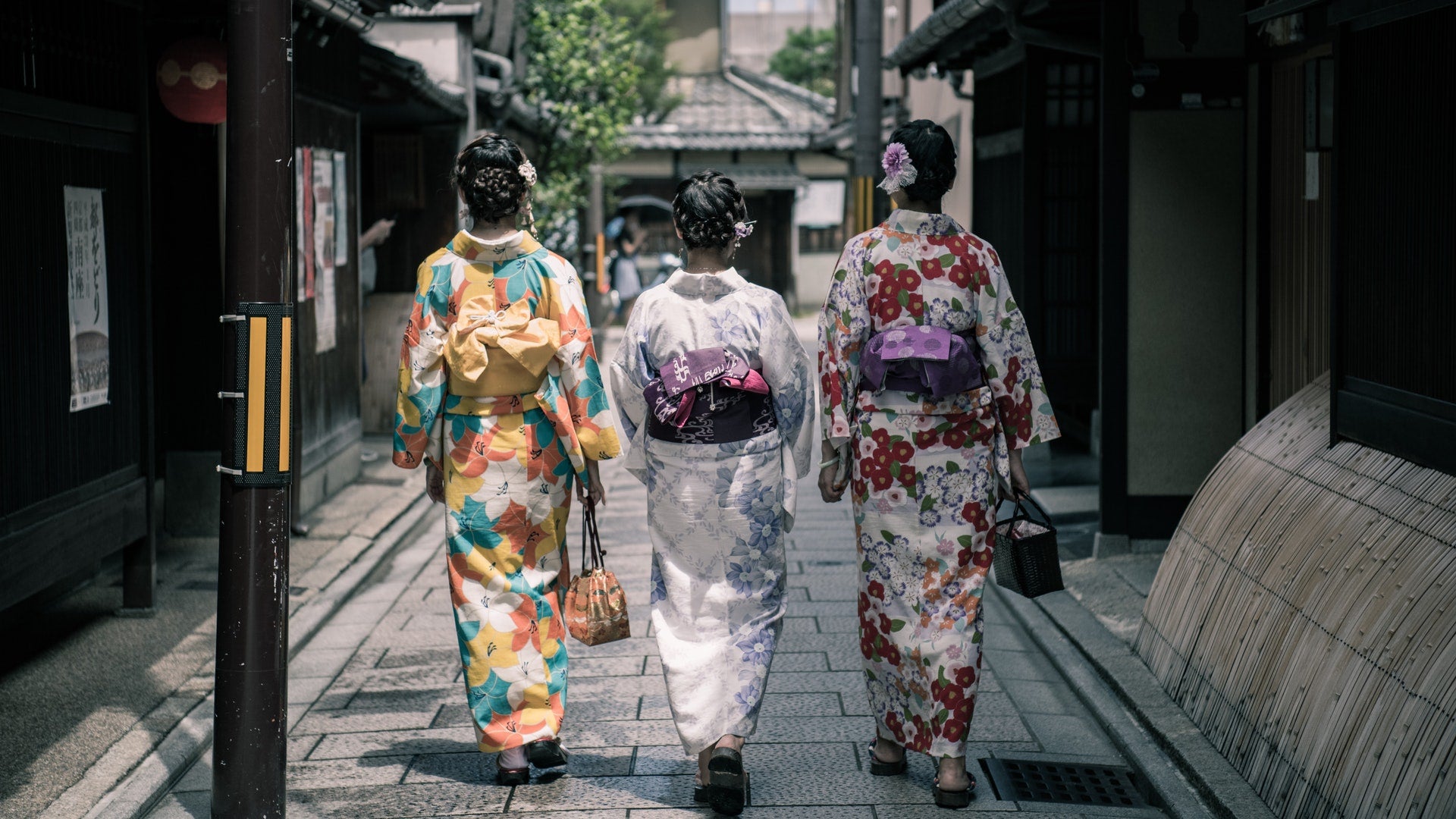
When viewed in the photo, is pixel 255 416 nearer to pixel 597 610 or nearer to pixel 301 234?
pixel 597 610

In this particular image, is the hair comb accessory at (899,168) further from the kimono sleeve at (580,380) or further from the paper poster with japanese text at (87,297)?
the paper poster with japanese text at (87,297)

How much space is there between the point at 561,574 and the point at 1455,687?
318 cm

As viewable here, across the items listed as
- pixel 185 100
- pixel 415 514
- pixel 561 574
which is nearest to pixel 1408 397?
pixel 561 574

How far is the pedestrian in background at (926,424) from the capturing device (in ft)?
17.6

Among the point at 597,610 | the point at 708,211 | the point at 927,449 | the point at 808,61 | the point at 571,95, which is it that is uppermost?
the point at 808,61

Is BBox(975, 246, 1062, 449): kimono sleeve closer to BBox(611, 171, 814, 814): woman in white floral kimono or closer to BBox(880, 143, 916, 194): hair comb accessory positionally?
BBox(880, 143, 916, 194): hair comb accessory

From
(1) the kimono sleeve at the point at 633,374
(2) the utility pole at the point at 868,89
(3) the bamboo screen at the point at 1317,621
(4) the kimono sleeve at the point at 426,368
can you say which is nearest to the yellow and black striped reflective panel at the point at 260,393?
(4) the kimono sleeve at the point at 426,368

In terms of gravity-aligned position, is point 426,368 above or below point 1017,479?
above

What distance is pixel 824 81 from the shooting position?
152 ft

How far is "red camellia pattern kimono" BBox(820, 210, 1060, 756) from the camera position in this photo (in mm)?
5383

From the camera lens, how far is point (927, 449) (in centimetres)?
538

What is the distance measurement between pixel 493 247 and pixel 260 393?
43.3 inches

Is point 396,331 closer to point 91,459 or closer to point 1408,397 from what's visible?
point 91,459

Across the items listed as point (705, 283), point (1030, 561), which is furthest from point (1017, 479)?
point (705, 283)
